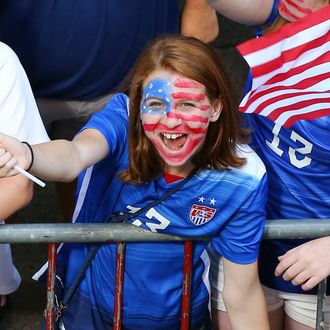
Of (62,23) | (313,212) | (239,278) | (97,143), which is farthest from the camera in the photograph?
(62,23)

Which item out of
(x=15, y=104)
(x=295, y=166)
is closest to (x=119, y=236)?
(x=15, y=104)

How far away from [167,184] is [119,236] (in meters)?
0.22

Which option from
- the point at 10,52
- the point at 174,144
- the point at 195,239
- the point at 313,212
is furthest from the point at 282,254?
the point at 10,52

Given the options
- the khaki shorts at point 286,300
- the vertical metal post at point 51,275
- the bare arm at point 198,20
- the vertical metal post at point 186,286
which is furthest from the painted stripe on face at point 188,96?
the bare arm at point 198,20

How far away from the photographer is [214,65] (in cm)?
292

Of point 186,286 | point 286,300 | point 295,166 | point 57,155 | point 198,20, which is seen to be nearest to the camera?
point 57,155

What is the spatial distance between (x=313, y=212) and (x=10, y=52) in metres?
1.13

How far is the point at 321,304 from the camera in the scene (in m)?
3.10

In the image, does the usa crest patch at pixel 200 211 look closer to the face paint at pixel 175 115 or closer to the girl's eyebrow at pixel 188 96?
the face paint at pixel 175 115

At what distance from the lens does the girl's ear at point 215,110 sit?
297 cm

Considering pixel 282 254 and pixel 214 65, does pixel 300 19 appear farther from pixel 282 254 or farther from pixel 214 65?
pixel 282 254

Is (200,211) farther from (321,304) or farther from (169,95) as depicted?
(321,304)

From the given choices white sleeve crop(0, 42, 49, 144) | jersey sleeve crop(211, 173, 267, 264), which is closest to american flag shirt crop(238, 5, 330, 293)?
jersey sleeve crop(211, 173, 267, 264)

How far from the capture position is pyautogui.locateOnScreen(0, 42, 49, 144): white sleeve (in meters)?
3.06
